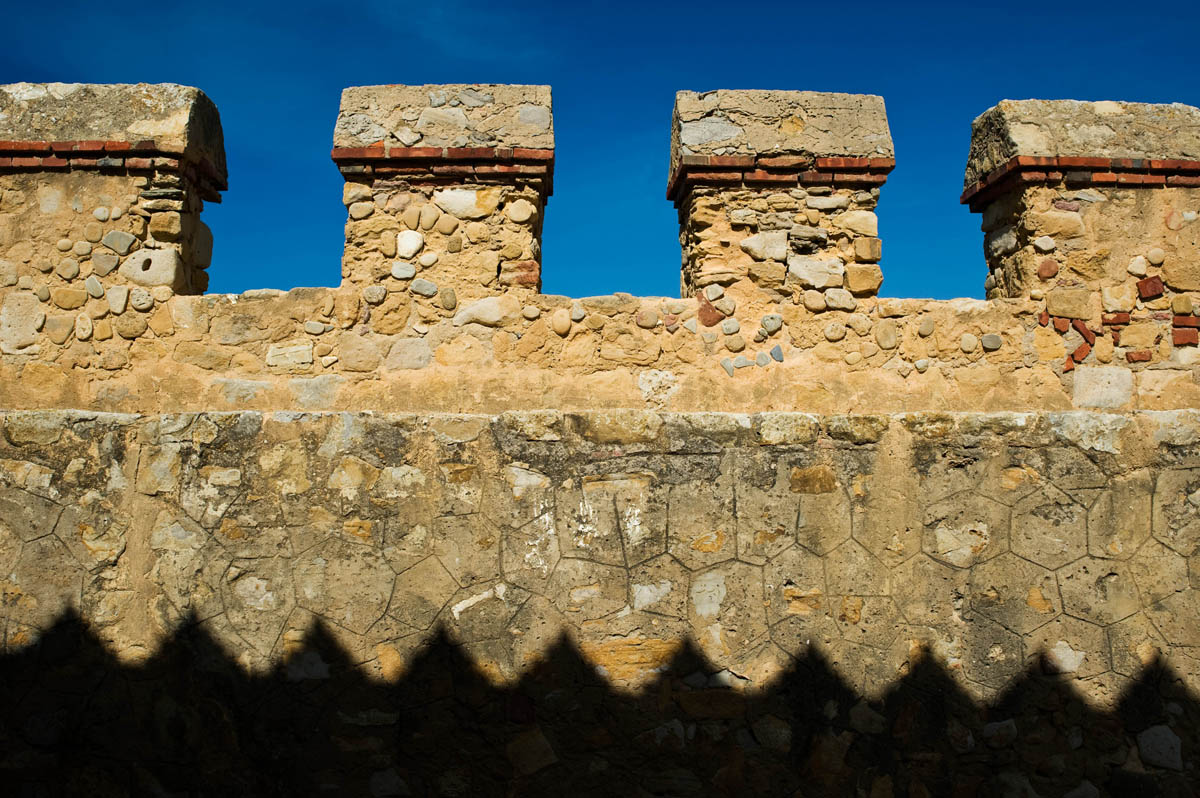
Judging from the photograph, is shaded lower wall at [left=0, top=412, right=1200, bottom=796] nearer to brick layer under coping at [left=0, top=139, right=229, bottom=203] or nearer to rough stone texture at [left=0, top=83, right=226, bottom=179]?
brick layer under coping at [left=0, top=139, right=229, bottom=203]

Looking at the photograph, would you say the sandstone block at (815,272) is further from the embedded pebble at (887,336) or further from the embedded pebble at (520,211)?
the embedded pebble at (520,211)

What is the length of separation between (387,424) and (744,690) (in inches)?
67.0

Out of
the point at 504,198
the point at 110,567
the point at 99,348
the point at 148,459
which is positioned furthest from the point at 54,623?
the point at 504,198

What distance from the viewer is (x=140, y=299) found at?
3.75m

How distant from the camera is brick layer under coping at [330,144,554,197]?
3.78 metres

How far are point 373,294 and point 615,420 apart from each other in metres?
1.15

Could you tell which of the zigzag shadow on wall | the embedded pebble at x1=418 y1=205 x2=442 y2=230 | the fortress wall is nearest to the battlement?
the embedded pebble at x1=418 y1=205 x2=442 y2=230

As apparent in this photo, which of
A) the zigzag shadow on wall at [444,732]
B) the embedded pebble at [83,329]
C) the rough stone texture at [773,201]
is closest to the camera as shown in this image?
the zigzag shadow on wall at [444,732]

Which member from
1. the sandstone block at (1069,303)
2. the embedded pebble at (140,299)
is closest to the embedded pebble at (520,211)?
the embedded pebble at (140,299)

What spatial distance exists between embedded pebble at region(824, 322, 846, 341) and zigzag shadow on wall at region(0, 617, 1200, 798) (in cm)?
131

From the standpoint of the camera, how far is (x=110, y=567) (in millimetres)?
3471

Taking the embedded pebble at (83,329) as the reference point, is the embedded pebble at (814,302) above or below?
above

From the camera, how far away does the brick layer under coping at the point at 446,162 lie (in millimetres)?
3783

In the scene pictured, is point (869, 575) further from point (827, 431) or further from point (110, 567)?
point (110, 567)
